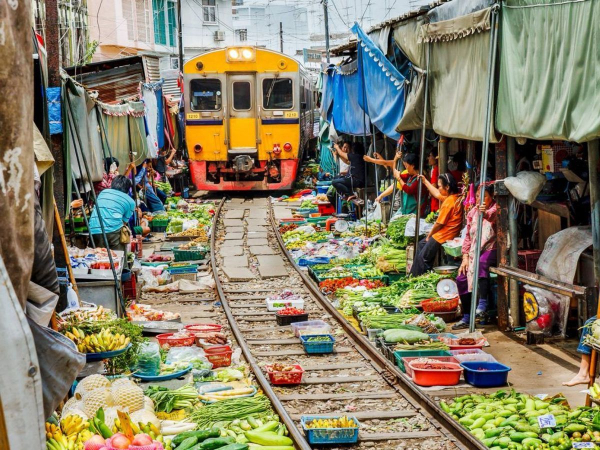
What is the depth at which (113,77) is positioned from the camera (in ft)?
60.2

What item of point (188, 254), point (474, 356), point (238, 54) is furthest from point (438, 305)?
point (238, 54)

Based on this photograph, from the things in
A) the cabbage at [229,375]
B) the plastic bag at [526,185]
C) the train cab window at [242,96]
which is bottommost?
the cabbage at [229,375]

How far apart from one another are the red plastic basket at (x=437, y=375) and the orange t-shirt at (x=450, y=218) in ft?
11.6

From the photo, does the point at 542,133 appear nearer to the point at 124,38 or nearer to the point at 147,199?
the point at 147,199

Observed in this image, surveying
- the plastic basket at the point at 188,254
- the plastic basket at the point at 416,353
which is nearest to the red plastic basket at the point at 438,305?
the plastic basket at the point at 416,353

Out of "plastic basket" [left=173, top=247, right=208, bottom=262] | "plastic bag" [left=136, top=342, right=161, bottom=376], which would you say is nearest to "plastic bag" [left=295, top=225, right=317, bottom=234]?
"plastic basket" [left=173, top=247, right=208, bottom=262]

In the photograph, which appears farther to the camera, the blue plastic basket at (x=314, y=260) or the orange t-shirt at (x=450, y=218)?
the blue plastic basket at (x=314, y=260)

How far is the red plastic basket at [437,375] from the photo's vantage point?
8.34 m

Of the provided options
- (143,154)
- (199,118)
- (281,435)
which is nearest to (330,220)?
(143,154)

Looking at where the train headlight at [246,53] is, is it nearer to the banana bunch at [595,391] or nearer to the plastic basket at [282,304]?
the plastic basket at [282,304]

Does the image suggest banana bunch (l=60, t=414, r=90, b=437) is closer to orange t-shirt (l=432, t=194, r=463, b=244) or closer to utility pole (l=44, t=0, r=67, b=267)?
utility pole (l=44, t=0, r=67, b=267)

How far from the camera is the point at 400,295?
12.0 metres

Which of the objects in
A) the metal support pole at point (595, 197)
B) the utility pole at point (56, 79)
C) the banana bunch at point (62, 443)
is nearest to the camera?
the banana bunch at point (62, 443)

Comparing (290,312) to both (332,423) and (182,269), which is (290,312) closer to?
(182,269)
